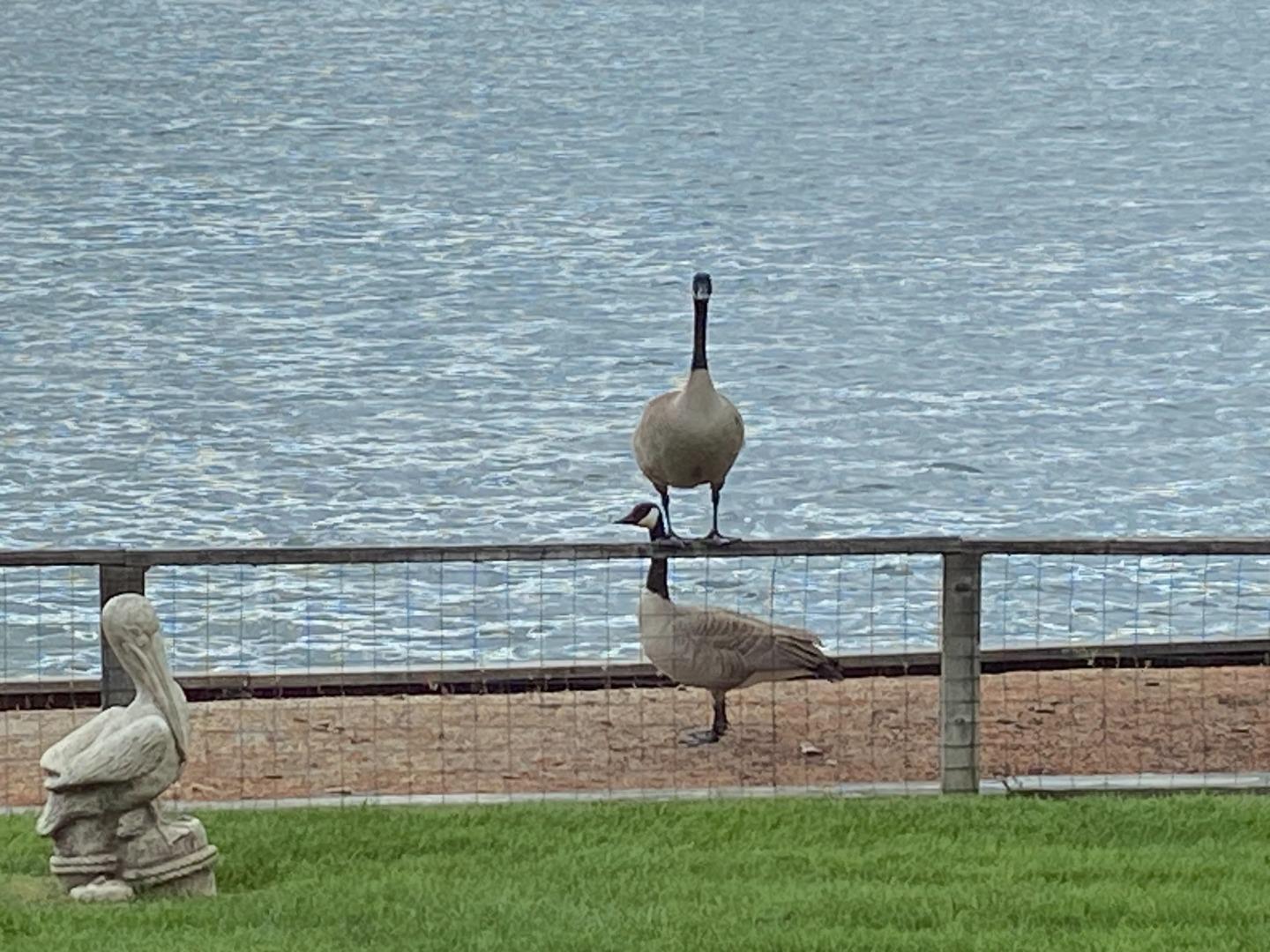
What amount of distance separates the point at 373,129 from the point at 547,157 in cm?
434

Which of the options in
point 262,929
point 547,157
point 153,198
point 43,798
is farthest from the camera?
point 547,157

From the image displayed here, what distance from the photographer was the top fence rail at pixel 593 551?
8.50m

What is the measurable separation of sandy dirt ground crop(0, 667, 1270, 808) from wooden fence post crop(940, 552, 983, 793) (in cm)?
81

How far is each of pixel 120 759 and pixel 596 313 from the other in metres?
21.4

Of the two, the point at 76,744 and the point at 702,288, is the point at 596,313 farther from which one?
the point at 76,744

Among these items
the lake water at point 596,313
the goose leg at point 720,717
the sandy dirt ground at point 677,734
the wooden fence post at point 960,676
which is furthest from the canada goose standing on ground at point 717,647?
the lake water at point 596,313

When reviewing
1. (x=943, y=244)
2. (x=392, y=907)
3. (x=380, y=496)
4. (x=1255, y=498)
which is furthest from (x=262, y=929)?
(x=943, y=244)

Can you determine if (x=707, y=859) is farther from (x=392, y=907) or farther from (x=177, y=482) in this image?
(x=177, y=482)

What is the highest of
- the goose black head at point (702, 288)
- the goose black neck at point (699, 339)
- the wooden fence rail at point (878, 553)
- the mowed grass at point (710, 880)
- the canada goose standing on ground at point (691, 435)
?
the goose black head at point (702, 288)

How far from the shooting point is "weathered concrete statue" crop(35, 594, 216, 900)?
7.30 m

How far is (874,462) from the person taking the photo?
69.3ft

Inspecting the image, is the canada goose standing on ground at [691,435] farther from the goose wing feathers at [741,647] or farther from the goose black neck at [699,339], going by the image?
the goose wing feathers at [741,647]

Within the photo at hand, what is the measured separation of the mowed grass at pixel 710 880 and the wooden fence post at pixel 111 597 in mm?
499

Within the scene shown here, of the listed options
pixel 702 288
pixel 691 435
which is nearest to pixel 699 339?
pixel 702 288
